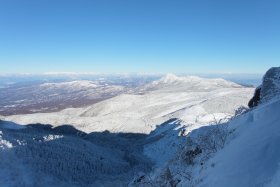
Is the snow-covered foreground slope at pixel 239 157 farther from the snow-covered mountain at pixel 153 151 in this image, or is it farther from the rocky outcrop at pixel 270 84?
the rocky outcrop at pixel 270 84

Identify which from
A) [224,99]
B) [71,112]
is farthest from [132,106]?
[224,99]

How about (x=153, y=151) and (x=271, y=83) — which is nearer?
(x=271, y=83)

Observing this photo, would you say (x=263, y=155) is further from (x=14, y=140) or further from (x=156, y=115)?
(x=156, y=115)

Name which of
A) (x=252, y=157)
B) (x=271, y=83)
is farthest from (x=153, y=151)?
(x=252, y=157)

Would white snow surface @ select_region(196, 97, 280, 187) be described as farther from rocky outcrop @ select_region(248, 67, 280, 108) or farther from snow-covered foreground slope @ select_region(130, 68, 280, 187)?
rocky outcrop @ select_region(248, 67, 280, 108)

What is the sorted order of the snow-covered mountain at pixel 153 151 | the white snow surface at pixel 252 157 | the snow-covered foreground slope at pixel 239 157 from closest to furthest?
1. the white snow surface at pixel 252 157
2. the snow-covered foreground slope at pixel 239 157
3. the snow-covered mountain at pixel 153 151

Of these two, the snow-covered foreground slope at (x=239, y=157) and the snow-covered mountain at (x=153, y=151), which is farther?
the snow-covered mountain at (x=153, y=151)

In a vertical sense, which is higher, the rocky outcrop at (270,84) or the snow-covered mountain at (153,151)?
the rocky outcrop at (270,84)

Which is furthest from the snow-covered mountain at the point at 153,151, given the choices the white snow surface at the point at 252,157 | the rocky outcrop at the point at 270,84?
the rocky outcrop at the point at 270,84

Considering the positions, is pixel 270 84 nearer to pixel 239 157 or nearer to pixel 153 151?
pixel 239 157

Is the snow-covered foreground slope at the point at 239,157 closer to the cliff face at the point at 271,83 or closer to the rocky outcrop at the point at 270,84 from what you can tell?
the rocky outcrop at the point at 270,84

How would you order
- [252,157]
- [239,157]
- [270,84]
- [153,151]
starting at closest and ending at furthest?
[252,157]
[239,157]
[270,84]
[153,151]

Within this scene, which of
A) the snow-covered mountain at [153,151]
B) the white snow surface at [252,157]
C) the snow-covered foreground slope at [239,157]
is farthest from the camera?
the snow-covered mountain at [153,151]
